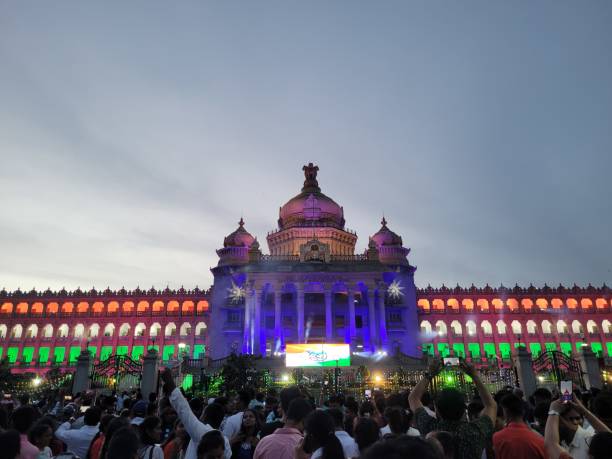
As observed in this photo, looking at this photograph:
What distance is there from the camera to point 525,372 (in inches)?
1024

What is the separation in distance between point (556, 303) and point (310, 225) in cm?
4370

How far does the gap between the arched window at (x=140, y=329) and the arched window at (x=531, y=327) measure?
62302mm

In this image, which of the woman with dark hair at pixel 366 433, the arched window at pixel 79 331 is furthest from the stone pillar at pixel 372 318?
the woman with dark hair at pixel 366 433

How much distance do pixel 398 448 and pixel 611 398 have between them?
565 centimetres

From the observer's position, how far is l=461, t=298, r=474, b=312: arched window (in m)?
75.9

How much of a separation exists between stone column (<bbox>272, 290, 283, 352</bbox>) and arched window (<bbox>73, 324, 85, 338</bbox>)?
37750mm

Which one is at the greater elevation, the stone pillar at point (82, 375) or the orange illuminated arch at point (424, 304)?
the orange illuminated arch at point (424, 304)

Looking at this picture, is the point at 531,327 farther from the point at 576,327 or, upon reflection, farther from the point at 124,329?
the point at 124,329

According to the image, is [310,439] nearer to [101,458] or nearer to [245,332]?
[101,458]

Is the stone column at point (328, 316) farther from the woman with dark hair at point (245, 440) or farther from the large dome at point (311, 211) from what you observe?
the woman with dark hair at point (245, 440)

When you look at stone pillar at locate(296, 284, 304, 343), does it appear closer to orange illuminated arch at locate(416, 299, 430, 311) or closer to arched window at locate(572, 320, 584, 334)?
orange illuminated arch at locate(416, 299, 430, 311)

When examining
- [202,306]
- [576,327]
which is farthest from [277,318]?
[576,327]

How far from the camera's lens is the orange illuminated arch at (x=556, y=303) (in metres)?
76.6

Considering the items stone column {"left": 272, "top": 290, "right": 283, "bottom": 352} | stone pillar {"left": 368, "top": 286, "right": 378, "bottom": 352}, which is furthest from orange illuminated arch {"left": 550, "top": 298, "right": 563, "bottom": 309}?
stone column {"left": 272, "top": 290, "right": 283, "bottom": 352}
